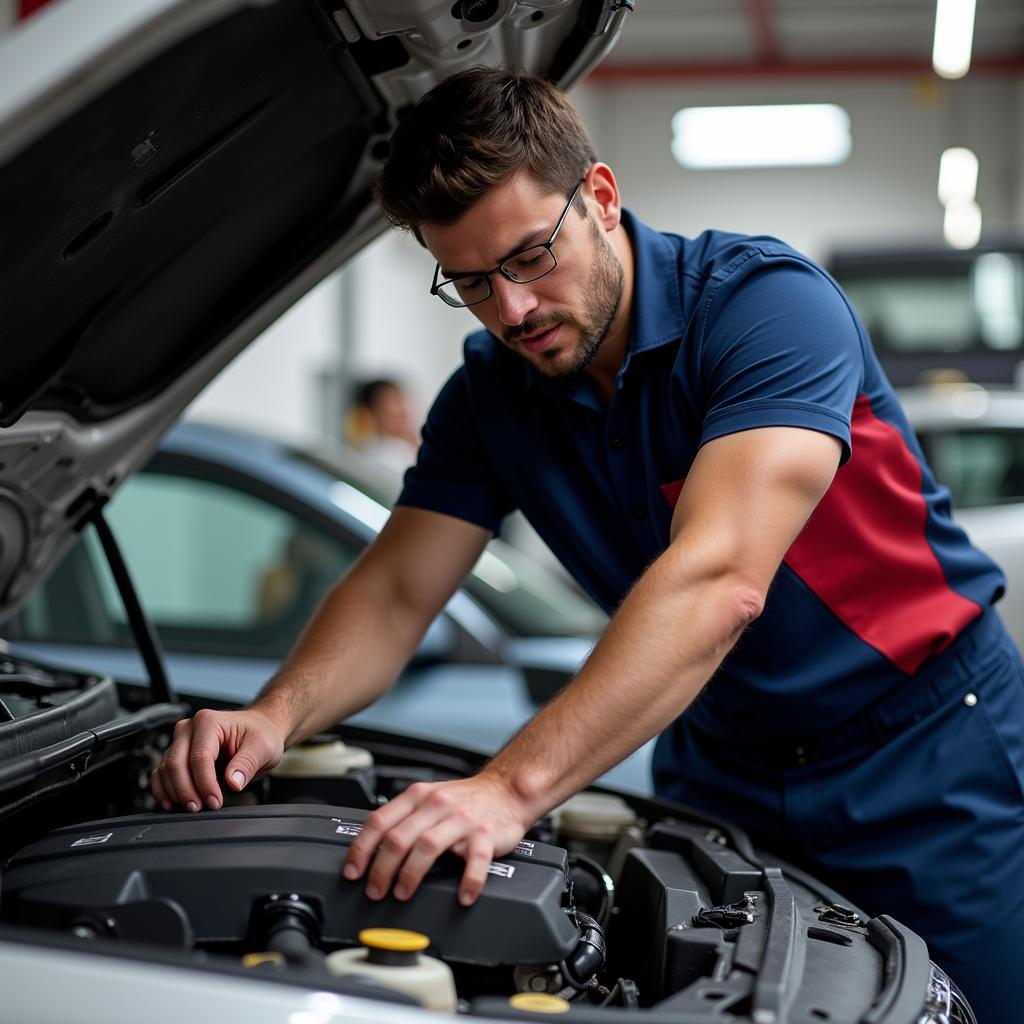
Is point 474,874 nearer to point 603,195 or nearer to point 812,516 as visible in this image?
point 812,516

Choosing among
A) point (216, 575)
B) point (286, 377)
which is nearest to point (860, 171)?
point (286, 377)

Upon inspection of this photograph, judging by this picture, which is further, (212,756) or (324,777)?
(324,777)

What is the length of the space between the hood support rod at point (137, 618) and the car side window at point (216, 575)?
1.15 meters

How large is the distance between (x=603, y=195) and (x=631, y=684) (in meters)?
0.68

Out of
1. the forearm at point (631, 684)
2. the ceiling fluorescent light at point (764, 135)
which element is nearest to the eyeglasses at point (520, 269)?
the forearm at point (631, 684)

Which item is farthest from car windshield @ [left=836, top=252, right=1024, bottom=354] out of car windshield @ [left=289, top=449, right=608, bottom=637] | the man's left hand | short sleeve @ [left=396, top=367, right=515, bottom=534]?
the man's left hand

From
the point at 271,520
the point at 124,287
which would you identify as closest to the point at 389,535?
the point at 124,287

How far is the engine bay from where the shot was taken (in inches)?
44.6

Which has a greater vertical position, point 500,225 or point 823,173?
point 823,173

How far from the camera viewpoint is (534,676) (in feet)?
9.75

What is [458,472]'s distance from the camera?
1.90 metres

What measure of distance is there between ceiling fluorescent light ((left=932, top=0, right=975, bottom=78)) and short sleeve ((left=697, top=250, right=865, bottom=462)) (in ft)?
31.7

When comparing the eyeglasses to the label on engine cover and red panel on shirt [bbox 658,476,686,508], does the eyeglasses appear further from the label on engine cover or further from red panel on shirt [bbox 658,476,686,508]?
the label on engine cover

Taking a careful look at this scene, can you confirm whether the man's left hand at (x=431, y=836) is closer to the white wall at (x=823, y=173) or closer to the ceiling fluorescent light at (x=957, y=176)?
the white wall at (x=823, y=173)
